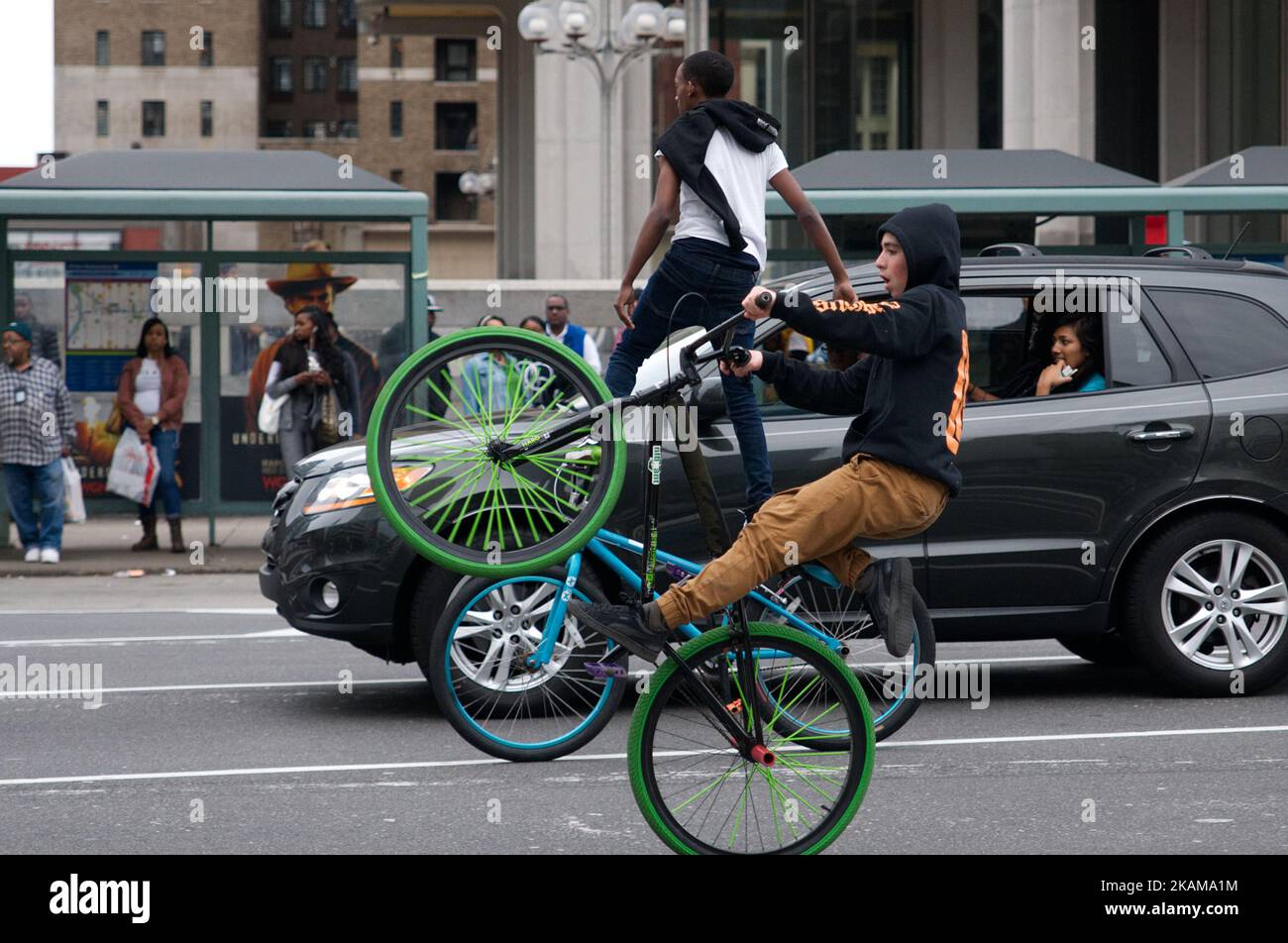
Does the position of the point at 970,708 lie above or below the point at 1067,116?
below

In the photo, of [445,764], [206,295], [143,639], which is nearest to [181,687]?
[143,639]

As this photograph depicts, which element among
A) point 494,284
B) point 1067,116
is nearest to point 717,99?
point 494,284

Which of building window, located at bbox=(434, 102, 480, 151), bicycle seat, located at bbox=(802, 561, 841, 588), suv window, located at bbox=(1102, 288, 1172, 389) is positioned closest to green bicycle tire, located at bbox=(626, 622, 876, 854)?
bicycle seat, located at bbox=(802, 561, 841, 588)

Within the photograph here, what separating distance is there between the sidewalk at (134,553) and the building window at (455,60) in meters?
74.7


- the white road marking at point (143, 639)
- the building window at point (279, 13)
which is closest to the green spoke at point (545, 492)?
the white road marking at point (143, 639)

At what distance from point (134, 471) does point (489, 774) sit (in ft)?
30.9

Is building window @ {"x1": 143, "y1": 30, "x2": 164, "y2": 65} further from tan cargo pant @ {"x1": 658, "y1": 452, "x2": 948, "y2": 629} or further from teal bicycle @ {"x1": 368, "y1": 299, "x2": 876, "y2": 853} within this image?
tan cargo pant @ {"x1": 658, "y1": 452, "x2": 948, "y2": 629}

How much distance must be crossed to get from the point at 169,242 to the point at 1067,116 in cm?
1392

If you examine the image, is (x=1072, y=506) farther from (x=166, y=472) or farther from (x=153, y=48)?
(x=153, y=48)

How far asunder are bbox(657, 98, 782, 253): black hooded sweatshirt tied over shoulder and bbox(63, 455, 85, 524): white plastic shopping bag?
10120mm

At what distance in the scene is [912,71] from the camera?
32.6 meters

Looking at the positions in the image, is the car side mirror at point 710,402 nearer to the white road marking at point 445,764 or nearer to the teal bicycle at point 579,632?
the teal bicycle at point 579,632

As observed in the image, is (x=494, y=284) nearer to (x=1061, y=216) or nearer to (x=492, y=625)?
(x=1061, y=216)

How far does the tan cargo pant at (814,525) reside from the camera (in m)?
5.01
